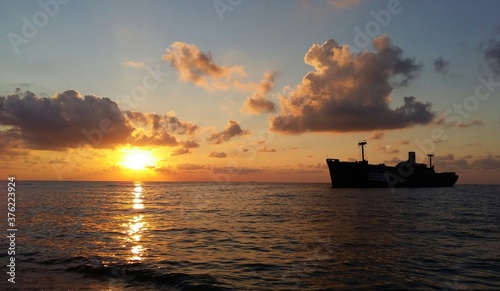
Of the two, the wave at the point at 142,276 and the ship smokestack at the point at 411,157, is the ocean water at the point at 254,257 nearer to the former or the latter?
the wave at the point at 142,276

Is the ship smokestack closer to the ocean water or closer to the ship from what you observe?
the ship

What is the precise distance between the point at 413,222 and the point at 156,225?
26210 mm

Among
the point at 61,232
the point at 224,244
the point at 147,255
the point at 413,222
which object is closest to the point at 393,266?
the point at 224,244

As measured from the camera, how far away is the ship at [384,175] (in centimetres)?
12094

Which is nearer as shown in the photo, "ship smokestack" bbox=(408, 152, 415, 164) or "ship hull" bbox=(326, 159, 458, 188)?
"ship hull" bbox=(326, 159, 458, 188)

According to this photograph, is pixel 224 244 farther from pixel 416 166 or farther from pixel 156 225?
pixel 416 166

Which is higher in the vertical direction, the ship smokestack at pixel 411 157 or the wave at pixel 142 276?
the ship smokestack at pixel 411 157

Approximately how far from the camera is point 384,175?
130 metres

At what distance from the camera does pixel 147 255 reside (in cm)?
1934

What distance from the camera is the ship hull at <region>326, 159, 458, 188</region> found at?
12088cm

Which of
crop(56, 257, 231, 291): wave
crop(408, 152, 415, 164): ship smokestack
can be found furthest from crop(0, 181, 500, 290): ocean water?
crop(408, 152, 415, 164): ship smokestack

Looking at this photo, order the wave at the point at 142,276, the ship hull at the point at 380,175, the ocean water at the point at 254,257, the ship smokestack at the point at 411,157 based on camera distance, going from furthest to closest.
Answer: the ship smokestack at the point at 411,157 < the ship hull at the point at 380,175 < the ocean water at the point at 254,257 < the wave at the point at 142,276

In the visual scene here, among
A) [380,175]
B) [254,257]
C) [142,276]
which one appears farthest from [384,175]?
[142,276]

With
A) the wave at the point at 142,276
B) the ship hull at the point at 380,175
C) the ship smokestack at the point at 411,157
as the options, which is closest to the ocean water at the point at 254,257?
the wave at the point at 142,276
